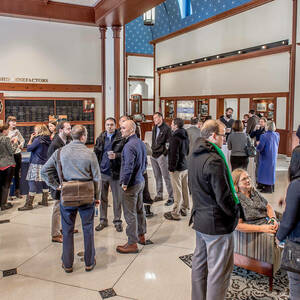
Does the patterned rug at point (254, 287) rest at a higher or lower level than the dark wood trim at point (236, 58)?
lower

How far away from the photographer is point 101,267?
387cm

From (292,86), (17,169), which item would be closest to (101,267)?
(17,169)

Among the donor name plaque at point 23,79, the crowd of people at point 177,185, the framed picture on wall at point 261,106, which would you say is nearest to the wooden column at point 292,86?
the framed picture on wall at point 261,106

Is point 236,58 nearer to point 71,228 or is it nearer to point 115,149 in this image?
point 115,149

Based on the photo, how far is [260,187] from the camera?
7.27 m

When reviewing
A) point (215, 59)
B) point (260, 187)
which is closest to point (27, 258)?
point (260, 187)

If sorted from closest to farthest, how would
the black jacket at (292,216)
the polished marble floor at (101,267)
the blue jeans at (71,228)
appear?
the black jacket at (292,216) → the polished marble floor at (101,267) → the blue jeans at (71,228)

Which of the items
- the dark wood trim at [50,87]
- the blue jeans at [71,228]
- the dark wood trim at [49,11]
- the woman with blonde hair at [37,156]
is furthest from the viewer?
the dark wood trim at [50,87]

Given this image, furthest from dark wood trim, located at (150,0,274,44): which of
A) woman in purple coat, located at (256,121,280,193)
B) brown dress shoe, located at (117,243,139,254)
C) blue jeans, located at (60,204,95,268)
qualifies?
blue jeans, located at (60,204,95,268)

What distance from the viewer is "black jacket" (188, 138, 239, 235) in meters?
2.49

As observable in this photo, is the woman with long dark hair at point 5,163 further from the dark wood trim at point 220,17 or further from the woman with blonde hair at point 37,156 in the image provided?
the dark wood trim at point 220,17

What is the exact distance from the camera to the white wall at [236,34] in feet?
38.4

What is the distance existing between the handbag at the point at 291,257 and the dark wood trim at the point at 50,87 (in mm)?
7384

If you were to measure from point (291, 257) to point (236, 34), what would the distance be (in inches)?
516
